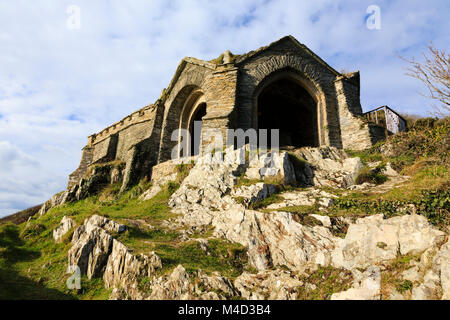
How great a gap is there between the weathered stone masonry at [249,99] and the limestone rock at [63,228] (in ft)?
16.4

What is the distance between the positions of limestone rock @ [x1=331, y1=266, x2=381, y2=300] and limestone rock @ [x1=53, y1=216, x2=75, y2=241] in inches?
330

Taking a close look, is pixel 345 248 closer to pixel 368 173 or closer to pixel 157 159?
pixel 368 173

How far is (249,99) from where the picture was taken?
13.3 metres

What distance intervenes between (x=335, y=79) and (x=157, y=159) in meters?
11.3

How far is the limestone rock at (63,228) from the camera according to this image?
883 centimetres

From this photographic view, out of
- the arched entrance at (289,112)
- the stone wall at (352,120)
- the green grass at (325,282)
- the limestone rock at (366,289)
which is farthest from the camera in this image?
the arched entrance at (289,112)

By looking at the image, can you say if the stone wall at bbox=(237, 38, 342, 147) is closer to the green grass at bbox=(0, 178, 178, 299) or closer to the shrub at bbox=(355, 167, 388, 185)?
the shrub at bbox=(355, 167, 388, 185)

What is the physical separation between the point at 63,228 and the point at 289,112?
14.4m

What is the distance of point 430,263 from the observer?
3682 mm

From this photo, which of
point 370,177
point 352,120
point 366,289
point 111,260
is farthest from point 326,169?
point 111,260

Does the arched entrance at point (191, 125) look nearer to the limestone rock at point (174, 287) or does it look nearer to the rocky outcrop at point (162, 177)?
the rocky outcrop at point (162, 177)

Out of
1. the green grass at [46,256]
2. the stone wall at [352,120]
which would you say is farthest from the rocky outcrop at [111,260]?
the stone wall at [352,120]

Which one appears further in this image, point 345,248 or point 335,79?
point 335,79
